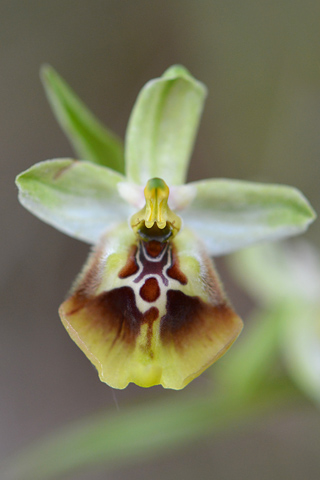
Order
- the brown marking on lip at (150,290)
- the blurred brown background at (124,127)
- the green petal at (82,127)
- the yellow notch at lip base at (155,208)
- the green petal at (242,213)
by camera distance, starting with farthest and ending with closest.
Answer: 1. the blurred brown background at (124,127)
2. the green petal at (82,127)
3. the green petal at (242,213)
4. the yellow notch at lip base at (155,208)
5. the brown marking on lip at (150,290)

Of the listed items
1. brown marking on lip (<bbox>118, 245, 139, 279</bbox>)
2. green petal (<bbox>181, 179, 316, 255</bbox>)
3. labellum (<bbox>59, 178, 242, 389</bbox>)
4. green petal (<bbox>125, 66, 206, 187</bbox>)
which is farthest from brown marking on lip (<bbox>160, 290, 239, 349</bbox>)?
green petal (<bbox>125, 66, 206, 187</bbox>)

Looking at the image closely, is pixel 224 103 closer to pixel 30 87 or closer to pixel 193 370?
pixel 30 87

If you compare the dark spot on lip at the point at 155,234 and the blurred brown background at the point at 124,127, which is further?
the blurred brown background at the point at 124,127

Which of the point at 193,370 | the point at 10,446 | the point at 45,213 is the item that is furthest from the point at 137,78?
the point at 193,370

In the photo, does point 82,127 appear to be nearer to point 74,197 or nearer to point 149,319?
point 74,197

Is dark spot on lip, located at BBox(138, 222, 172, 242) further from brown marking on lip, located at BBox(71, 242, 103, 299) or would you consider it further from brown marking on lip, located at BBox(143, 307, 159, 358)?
brown marking on lip, located at BBox(143, 307, 159, 358)

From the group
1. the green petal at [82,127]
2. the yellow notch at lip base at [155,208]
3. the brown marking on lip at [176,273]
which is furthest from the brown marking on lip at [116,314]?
the green petal at [82,127]

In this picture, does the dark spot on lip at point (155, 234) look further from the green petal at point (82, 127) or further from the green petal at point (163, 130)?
the green petal at point (82, 127)
